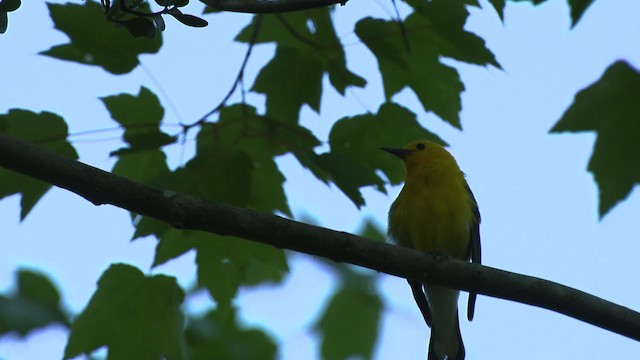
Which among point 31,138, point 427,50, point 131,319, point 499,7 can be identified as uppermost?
point 499,7

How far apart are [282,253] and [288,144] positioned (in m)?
0.67

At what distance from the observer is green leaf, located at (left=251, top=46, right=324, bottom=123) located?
5.16 m

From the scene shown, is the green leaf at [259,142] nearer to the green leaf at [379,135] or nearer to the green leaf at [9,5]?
the green leaf at [379,135]

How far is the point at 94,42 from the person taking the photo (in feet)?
16.1

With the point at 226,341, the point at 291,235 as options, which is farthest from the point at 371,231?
the point at 291,235

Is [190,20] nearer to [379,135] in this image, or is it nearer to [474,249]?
[379,135]

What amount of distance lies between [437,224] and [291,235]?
9.48 ft

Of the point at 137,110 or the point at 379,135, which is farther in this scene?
the point at 379,135

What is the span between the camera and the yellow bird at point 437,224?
6191 millimetres

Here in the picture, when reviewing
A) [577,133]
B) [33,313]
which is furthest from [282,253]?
[33,313]

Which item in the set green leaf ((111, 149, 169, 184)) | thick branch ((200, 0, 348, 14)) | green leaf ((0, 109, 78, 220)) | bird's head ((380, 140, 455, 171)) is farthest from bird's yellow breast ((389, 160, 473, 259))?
thick branch ((200, 0, 348, 14))

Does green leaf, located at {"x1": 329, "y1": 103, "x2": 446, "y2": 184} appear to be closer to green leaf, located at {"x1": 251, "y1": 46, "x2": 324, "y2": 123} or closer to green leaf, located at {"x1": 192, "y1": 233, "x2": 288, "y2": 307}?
green leaf, located at {"x1": 251, "y1": 46, "x2": 324, "y2": 123}

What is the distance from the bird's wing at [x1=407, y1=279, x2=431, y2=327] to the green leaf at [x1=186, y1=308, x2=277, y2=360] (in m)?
1.45

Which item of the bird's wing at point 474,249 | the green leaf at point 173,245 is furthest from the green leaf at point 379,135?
the bird's wing at point 474,249
